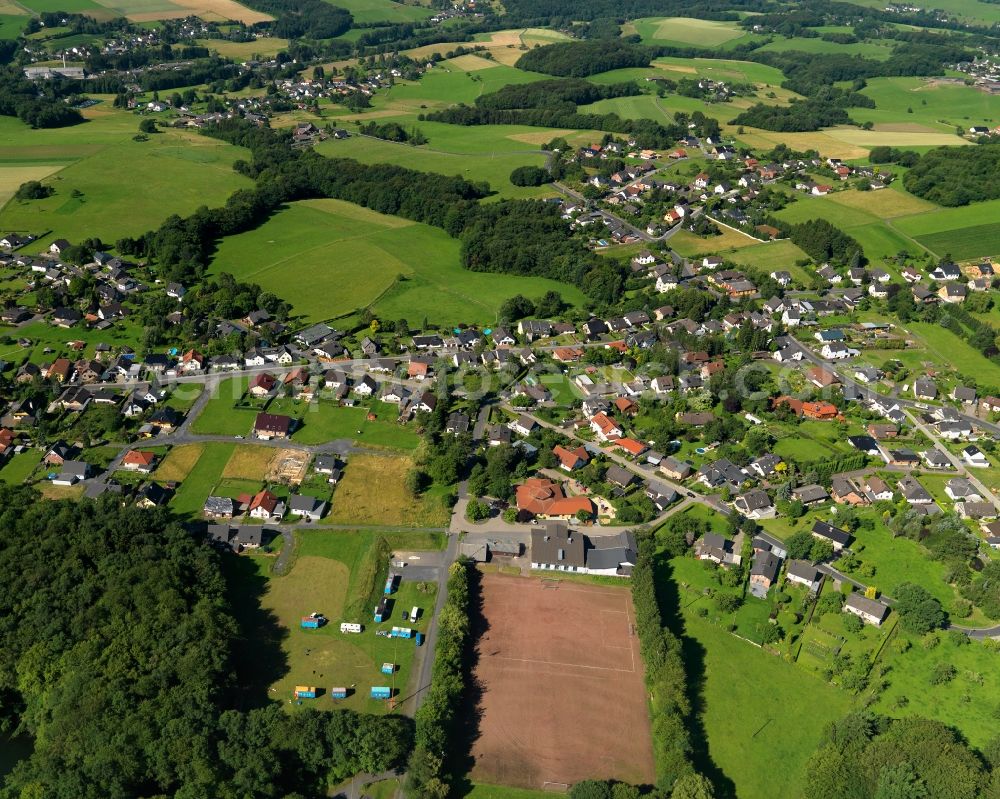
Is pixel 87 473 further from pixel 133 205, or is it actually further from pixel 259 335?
pixel 133 205

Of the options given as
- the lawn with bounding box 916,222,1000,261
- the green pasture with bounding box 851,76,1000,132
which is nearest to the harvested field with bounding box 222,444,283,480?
the lawn with bounding box 916,222,1000,261

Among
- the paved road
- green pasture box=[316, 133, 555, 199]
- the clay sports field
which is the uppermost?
Result: green pasture box=[316, 133, 555, 199]

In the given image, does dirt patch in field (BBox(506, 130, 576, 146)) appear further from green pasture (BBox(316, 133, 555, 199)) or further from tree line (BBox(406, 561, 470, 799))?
tree line (BBox(406, 561, 470, 799))

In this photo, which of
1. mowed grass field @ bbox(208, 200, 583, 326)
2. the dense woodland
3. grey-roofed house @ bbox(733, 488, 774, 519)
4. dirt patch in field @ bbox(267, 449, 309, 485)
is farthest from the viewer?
the dense woodland

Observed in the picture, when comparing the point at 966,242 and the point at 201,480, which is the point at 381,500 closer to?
the point at 201,480

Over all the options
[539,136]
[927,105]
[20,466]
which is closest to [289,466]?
[20,466]

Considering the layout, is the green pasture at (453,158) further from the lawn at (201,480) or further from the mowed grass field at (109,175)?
the lawn at (201,480)

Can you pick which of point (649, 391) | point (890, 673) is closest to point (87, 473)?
point (649, 391)
